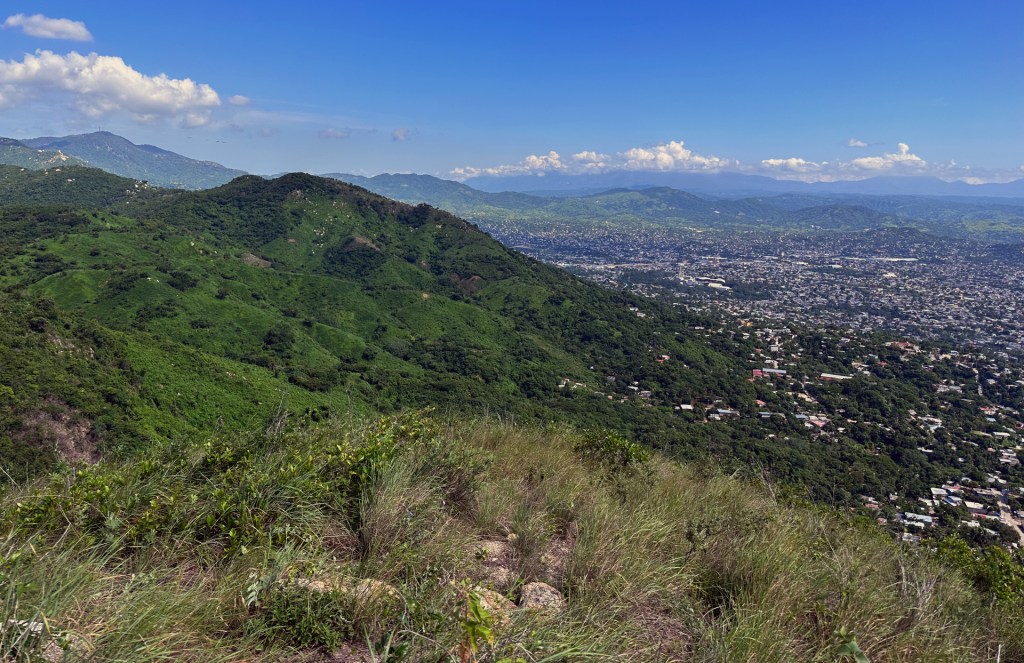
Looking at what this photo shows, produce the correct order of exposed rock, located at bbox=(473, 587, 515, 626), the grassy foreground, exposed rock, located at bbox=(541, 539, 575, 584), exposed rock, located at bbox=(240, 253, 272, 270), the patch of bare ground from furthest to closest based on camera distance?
exposed rock, located at bbox=(240, 253, 272, 270)
the patch of bare ground
exposed rock, located at bbox=(541, 539, 575, 584)
exposed rock, located at bbox=(473, 587, 515, 626)
the grassy foreground

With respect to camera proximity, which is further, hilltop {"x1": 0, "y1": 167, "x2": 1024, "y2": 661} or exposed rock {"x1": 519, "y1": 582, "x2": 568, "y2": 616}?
exposed rock {"x1": 519, "y1": 582, "x2": 568, "y2": 616}

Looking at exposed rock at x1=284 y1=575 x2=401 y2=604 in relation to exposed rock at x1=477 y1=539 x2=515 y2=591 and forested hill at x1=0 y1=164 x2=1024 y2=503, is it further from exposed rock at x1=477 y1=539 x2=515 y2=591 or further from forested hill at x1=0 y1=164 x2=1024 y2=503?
forested hill at x1=0 y1=164 x2=1024 y2=503

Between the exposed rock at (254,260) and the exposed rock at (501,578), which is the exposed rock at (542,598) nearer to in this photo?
the exposed rock at (501,578)

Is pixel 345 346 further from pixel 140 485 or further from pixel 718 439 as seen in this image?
pixel 140 485

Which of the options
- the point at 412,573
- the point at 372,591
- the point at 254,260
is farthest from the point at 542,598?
the point at 254,260

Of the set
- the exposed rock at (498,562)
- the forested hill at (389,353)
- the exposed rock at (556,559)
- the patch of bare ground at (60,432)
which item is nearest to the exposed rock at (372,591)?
the exposed rock at (498,562)

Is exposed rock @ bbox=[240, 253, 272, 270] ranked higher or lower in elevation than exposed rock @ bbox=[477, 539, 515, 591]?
lower

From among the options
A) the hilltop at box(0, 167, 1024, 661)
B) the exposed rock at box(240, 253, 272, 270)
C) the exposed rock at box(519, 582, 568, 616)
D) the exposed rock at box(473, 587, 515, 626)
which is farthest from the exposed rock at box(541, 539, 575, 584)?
the exposed rock at box(240, 253, 272, 270)
